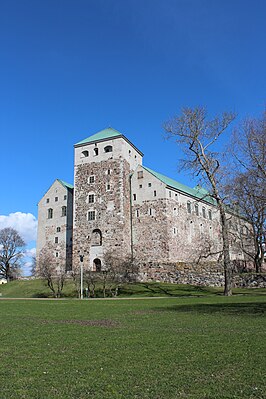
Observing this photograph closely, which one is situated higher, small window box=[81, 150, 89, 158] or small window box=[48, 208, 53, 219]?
small window box=[81, 150, 89, 158]

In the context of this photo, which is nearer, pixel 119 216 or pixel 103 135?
pixel 119 216

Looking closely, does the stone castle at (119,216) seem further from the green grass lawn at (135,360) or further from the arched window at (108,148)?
the green grass lawn at (135,360)

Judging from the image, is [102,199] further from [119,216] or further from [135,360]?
[135,360]

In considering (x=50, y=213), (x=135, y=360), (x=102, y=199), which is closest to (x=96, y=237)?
(x=102, y=199)

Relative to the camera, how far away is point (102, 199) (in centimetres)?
5128

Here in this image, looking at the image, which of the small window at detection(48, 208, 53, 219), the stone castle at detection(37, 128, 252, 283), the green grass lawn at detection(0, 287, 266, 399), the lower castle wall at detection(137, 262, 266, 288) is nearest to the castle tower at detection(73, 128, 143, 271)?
the stone castle at detection(37, 128, 252, 283)

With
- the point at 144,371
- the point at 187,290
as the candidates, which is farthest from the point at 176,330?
the point at 187,290

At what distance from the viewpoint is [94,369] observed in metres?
6.91

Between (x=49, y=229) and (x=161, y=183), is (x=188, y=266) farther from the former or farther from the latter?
(x=49, y=229)

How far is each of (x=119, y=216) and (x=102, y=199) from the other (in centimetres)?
381

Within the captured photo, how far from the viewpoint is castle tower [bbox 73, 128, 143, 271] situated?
4941cm

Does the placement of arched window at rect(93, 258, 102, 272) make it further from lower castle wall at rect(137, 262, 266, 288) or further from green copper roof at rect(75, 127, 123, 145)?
green copper roof at rect(75, 127, 123, 145)

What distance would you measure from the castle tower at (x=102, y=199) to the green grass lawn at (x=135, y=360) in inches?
1413

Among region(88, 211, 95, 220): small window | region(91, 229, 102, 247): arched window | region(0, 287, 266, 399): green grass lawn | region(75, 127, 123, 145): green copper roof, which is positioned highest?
region(75, 127, 123, 145): green copper roof
